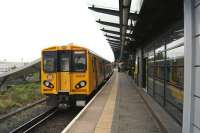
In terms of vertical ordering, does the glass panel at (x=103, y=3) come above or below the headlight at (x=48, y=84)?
above

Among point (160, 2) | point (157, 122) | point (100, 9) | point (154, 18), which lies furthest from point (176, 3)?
point (100, 9)

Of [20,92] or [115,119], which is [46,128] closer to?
[115,119]

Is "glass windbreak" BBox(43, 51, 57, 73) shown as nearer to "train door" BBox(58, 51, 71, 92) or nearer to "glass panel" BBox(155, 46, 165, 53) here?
"train door" BBox(58, 51, 71, 92)

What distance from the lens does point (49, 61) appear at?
14.0m

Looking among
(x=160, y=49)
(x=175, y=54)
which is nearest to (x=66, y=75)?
(x=160, y=49)

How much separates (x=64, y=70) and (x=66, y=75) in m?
0.26

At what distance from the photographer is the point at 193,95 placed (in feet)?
17.0

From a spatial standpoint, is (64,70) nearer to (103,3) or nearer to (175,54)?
(103,3)

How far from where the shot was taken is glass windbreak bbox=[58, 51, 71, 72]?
45.7 feet

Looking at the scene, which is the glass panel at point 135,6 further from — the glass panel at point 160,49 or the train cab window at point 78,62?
the train cab window at point 78,62

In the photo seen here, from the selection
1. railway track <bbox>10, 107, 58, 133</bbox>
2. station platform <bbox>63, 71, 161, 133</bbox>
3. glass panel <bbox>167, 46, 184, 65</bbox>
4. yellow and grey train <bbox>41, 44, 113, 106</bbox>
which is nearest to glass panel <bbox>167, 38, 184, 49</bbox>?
glass panel <bbox>167, 46, 184, 65</bbox>

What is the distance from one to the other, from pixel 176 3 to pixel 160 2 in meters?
0.42

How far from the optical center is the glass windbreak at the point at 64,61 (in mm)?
13922

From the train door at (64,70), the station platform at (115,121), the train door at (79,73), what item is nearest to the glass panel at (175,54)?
the station platform at (115,121)
